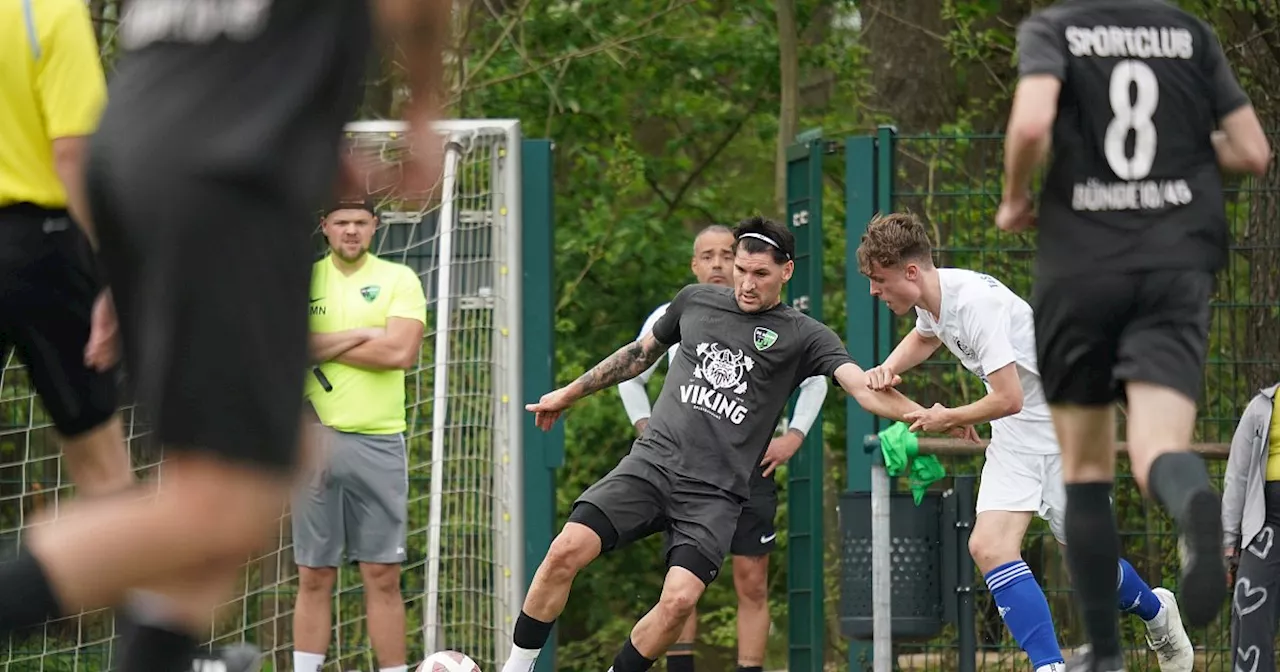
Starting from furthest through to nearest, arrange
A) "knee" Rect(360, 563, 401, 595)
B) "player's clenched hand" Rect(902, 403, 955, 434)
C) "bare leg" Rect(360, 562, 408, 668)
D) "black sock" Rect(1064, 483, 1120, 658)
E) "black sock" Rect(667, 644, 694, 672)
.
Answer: "black sock" Rect(667, 644, 694, 672)
"knee" Rect(360, 563, 401, 595)
"bare leg" Rect(360, 562, 408, 668)
"player's clenched hand" Rect(902, 403, 955, 434)
"black sock" Rect(1064, 483, 1120, 658)

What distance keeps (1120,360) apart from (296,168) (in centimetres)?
279

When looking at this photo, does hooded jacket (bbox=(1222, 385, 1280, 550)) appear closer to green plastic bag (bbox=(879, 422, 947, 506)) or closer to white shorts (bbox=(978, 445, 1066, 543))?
white shorts (bbox=(978, 445, 1066, 543))

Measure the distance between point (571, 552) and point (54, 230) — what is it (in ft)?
10.1

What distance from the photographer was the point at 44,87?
16.0 feet

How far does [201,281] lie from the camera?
277 cm

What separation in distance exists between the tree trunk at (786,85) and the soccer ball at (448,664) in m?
7.99

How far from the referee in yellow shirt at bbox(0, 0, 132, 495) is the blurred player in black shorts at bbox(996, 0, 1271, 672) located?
2.51 metres

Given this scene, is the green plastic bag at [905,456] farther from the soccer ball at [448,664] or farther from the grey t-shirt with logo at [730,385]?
the soccer ball at [448,664]

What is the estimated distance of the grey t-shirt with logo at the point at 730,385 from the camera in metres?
7.73

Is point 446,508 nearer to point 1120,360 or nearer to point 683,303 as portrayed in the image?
point 683,303

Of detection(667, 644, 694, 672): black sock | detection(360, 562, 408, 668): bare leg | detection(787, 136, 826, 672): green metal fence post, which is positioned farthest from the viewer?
detection(787, 136, 826, 672): green metal fence post

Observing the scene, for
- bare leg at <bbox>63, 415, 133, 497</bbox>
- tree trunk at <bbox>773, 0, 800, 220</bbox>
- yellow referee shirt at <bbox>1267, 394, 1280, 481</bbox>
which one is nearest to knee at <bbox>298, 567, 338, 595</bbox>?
bare leg at <bbox>63, 415, 133, 497</bbox>

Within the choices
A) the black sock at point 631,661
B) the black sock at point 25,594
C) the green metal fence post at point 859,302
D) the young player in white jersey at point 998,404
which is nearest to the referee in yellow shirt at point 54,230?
the black sock at point 25,594

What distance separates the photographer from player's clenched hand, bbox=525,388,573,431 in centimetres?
754
